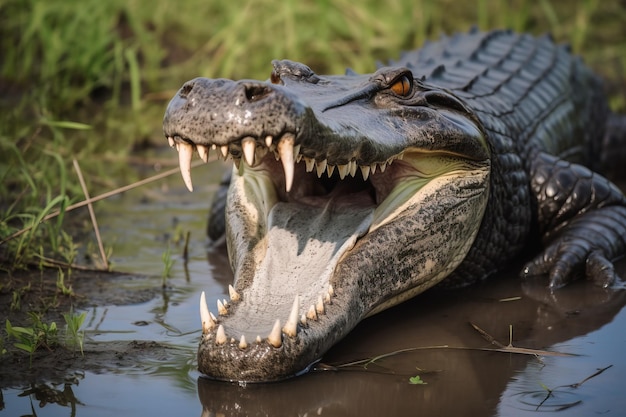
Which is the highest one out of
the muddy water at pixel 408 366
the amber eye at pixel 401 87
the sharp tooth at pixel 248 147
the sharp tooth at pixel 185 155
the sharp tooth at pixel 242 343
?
the amber eye at pixel 401 87

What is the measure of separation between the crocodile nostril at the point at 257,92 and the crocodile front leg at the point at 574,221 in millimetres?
1932

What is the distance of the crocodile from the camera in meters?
3.02

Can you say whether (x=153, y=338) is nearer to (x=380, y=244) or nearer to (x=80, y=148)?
(x=380, y=244)

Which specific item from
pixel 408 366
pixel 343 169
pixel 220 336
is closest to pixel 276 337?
pixel 220 336

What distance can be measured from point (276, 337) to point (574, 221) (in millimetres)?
2309

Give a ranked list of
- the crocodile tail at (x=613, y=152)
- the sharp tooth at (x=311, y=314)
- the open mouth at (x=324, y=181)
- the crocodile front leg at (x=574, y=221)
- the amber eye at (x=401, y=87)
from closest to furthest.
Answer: the sharp tooth at (x=311, y=314) < the open mouth at (x=324, y=181) < the amber eye at (x=401, y=87) < the crocodile front leg at (x=574, y=221) < the crocodile tail at (x=613, y=152)

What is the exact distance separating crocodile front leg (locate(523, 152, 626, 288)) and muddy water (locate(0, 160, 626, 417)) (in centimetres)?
12

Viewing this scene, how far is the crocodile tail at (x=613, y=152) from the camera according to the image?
22.1ft

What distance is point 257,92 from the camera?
2.97 metres

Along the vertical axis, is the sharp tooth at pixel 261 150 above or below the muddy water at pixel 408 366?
above

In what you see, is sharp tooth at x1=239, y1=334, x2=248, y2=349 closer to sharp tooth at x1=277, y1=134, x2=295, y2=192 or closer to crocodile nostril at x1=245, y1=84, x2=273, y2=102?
sharp tooth at x1=277, y1=134, x2=295, y2=192

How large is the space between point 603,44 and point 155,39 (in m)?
4.25

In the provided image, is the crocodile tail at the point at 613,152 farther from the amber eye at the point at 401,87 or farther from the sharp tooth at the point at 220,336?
the sharp tooth at the point at 220,336

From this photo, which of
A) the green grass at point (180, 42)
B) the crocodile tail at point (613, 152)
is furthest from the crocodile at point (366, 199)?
the green grass at point (180, 42)
